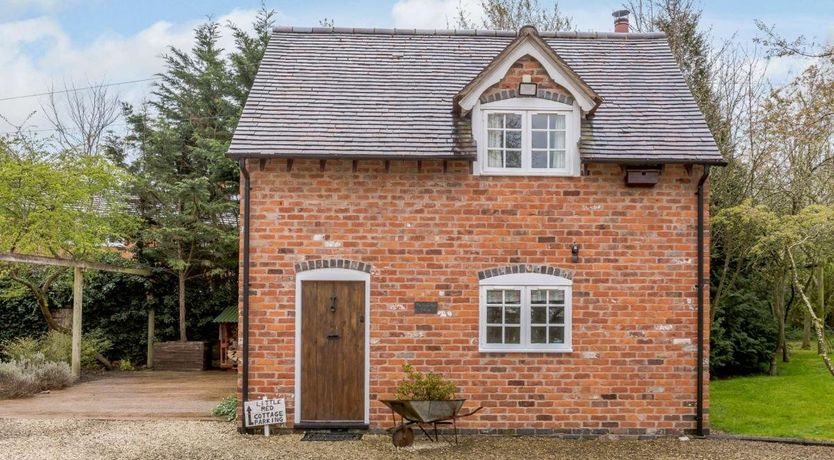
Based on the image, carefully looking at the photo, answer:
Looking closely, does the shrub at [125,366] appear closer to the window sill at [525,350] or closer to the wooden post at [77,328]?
the wooden post at [77,328]

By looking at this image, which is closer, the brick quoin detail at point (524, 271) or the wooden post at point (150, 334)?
the brick quoin detail at point (524, 271)

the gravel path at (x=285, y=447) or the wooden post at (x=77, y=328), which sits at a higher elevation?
the wooden post at (x=77, y=328)

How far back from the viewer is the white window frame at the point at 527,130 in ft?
33.4

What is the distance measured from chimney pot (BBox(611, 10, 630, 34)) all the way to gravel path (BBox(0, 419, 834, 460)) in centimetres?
836

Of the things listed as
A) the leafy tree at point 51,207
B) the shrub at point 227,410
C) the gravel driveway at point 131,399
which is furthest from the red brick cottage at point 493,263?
the leafy tree at point 51,207

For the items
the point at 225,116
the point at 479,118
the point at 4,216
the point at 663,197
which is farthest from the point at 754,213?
the point at 4,216

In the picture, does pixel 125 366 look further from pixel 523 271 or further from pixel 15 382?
pixel 523 271

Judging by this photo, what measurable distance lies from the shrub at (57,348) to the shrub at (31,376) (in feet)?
1.03

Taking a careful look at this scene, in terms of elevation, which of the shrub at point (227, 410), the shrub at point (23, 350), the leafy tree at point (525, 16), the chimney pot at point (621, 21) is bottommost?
the shrub at point (227, 410)

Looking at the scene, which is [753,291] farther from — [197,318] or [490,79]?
[197,318]

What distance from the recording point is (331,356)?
9.94 m

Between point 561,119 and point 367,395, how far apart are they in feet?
16.6

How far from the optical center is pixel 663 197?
10.2m

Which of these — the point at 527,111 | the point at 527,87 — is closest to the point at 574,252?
the point at 527,111
